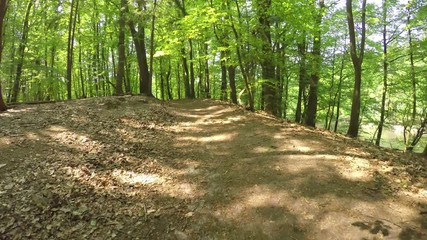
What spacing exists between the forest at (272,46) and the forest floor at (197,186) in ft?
12.3

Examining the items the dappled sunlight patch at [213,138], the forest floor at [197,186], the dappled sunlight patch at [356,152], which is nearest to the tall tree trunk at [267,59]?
the dappled sunlight patch at [213,138]

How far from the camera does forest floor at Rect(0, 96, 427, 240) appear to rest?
4.80 meters

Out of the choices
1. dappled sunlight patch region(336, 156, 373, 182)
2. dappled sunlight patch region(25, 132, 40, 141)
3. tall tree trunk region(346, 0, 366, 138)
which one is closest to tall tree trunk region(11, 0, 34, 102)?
dappled sunlight patch region(25, 132, 40, 141)

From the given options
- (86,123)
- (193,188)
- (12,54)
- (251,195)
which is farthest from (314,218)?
(12,54)

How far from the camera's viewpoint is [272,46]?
1281 cm

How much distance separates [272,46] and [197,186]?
8317 mm

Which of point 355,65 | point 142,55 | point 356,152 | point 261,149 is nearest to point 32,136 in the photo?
point 261,149

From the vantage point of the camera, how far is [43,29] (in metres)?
20.6

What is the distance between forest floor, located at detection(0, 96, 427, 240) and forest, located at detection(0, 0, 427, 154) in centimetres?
374

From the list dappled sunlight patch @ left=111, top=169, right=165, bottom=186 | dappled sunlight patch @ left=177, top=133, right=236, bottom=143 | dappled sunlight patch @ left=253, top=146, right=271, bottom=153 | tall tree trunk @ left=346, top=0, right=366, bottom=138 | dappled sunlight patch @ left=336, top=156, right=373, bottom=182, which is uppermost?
tall tree trunk @ left=346, top=0, right=366, bottom=138

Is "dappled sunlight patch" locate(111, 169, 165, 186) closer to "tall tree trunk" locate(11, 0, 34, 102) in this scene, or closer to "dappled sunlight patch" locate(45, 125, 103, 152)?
"dappled sunlight patch" locate(45, 125, 103, 152)

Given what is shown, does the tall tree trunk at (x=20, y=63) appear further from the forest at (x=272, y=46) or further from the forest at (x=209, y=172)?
the forest at (x=209, y=172)

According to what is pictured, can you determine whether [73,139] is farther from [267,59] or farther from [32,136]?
[267,59]

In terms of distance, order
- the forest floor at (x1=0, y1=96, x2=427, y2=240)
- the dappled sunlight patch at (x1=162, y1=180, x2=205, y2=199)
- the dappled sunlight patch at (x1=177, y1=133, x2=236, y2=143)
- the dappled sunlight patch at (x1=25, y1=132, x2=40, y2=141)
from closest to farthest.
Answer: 1. the forest floor at (x1=0, y1=96, x2=427, y2=240)
2. the dappled sunlight patch at (x1=162, y1=180, x2=205, y2=199)
3. the dappled sunlight patch at (x1=25, y1=132, x2=40, y2=141)
4. the dappled sunlight patch at (x1=177, y1=133, x2=236, y2=143)
